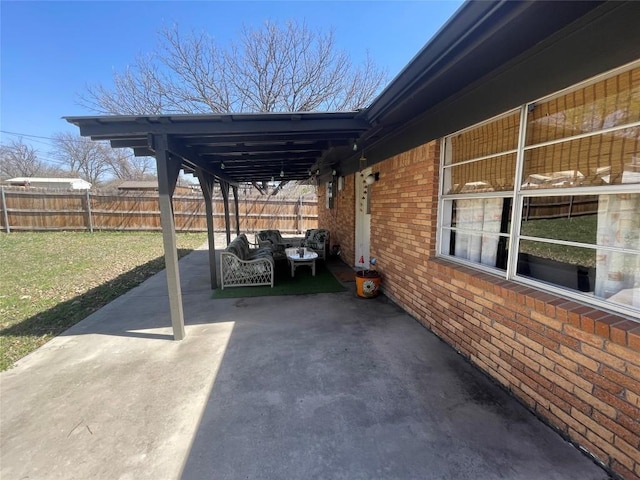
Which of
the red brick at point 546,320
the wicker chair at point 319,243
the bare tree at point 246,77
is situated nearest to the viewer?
the red brick at point 546,320

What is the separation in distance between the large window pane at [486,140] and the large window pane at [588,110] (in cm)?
18

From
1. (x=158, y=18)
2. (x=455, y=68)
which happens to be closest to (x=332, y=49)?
(x=158, y=18)

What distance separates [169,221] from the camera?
137 inches

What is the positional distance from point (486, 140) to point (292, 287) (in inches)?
158

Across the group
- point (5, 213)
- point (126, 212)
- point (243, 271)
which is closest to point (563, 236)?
point (243, 271)

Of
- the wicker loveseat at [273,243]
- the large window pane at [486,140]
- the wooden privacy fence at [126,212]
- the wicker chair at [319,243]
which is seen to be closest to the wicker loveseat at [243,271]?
the wicker chair at [319,243]

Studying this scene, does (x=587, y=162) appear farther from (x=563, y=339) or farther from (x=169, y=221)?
(x=169, y=221)

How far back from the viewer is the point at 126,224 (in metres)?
13.9

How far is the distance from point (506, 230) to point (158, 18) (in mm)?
12522

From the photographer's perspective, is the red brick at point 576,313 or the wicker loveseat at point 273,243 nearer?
the red brick at point 576,313

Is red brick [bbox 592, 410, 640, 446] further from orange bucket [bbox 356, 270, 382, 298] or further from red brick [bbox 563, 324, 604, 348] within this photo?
orange bucket [bbox 356, 270, 382, 298]

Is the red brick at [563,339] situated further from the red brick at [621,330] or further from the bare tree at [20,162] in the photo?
the bare tree at [20,162]

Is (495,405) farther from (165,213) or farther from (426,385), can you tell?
(165,213)

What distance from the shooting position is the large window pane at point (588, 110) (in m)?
1.71
